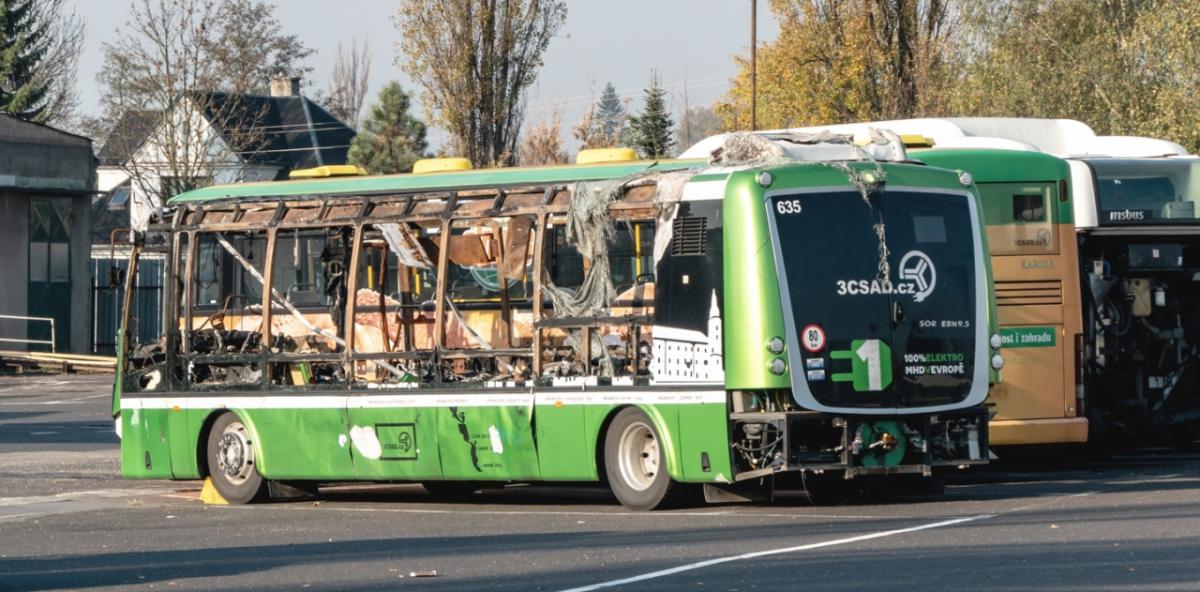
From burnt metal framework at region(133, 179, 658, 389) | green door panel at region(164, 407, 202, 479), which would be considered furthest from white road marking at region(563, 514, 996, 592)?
green door panel at region(164, 407, 202, 479)

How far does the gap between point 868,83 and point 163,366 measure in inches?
1223

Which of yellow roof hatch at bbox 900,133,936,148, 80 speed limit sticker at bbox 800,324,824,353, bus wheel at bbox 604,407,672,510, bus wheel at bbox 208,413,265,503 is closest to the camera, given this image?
80 speed limit sticker at bbox 800,324,824,353

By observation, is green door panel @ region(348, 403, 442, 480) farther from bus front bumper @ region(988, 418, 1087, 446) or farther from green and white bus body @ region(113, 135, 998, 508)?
bus front bumper @ region(988, 418, 1087, 446)

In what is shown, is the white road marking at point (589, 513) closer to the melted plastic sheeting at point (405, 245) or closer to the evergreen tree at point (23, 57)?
the melted plastic sheeting at point (405, 245)

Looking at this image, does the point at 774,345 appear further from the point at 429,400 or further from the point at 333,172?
the point at 333,172

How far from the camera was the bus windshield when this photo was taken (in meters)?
20.0

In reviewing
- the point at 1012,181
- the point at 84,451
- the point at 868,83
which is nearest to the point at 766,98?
the point at 868,83

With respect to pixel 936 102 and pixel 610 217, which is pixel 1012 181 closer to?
pixel 610 217

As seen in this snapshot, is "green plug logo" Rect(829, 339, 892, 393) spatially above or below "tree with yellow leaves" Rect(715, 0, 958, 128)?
below

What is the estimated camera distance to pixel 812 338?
1484 cm

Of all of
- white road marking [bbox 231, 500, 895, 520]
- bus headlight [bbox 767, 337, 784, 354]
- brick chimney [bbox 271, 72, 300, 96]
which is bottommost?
white road marking [bbox 231, 500, 895, 520]

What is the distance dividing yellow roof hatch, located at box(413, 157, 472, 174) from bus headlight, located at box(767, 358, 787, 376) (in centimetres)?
527

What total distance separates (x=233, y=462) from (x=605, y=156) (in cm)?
452

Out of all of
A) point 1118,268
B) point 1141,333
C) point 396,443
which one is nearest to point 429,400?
point 396,443
